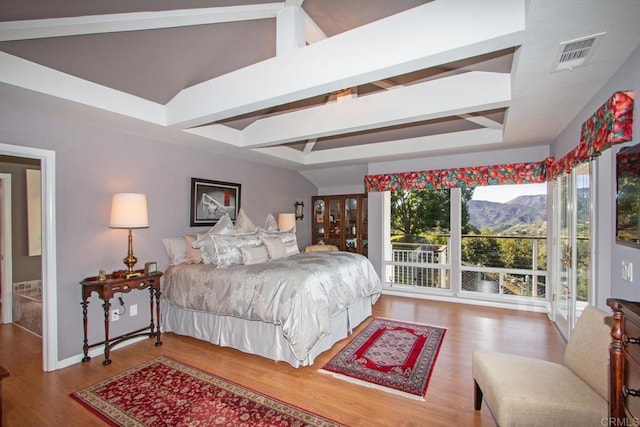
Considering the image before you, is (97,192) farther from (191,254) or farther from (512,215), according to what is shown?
(512,215)

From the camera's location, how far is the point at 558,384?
5.62 feet

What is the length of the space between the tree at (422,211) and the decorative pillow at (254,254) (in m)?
2.86

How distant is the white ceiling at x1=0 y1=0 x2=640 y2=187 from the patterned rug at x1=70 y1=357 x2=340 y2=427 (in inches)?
93.2

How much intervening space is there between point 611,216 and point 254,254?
328 cm

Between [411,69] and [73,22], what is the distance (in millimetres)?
2312

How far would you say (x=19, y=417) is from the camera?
2.11 metres

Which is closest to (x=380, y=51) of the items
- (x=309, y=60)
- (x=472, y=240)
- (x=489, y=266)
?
(x=309, y=60)

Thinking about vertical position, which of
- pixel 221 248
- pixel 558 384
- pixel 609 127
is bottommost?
pixel 558 384

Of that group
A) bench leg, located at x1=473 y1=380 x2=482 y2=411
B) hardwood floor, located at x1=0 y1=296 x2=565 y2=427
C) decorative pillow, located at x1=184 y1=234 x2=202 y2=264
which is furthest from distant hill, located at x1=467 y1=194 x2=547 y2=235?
decorative pillow, located at x1=184 y1=234 x2=202 y2=264

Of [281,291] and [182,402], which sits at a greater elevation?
[281,291]

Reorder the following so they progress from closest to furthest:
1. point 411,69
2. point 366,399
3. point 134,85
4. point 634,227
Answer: point 634,227 < point 411,69 < point 366,399 < point 134,85

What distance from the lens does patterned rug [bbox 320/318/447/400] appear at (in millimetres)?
2512

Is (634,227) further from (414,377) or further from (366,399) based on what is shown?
(366,399)

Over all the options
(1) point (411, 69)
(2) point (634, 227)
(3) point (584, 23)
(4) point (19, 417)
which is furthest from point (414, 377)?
(4) point (19, 417)
